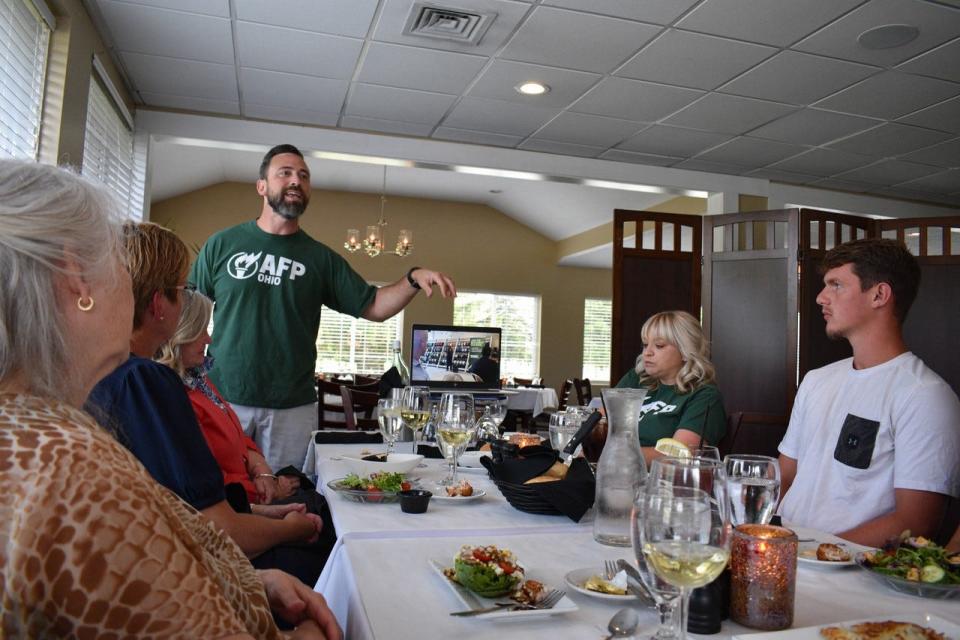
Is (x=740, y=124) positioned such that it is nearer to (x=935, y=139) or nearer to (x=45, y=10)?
(x=935, y=139)

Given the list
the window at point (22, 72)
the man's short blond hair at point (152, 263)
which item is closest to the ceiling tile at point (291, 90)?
the window at point (22, 72)

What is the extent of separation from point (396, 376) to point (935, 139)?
4006 mm

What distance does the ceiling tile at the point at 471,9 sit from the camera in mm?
3115

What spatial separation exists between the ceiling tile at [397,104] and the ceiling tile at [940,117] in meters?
2.89

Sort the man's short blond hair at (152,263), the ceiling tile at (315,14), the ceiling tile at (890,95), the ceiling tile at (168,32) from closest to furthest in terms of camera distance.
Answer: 1. the man's short blond hair at (152,263)
2. the ceiling tile at (315,14)
3. the ceiling tile at (168,32)
4. the ceiling tile at (890,95)

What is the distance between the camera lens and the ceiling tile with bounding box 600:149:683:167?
17.3 ft

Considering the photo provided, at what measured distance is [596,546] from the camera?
1229 mm

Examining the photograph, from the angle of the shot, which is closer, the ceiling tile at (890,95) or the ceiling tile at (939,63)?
the ceiling tile at (939,63)

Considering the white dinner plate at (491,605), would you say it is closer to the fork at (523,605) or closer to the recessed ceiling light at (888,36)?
the fork at (523,605)

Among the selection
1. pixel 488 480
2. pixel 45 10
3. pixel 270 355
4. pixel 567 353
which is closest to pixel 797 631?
pixel 488 480

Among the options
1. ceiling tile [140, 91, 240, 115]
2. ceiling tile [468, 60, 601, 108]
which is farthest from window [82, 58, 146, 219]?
ceiling tile [468, 60, 601, 108]

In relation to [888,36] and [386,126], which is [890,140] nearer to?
[888,36]

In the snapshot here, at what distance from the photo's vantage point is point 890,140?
15.5 ft

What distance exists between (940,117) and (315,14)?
150 inches
